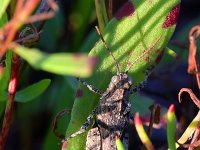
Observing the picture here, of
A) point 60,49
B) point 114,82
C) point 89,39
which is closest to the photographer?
point 114,82

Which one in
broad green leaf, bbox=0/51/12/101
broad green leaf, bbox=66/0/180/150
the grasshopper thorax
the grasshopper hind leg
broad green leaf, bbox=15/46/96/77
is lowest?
the grasshopper hind leg

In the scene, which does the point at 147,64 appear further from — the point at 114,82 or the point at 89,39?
the point at 89,39

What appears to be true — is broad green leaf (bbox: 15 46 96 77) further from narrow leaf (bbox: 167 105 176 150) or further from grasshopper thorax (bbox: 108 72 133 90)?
grasshopper thorax (bbox: 108 72 133 90)

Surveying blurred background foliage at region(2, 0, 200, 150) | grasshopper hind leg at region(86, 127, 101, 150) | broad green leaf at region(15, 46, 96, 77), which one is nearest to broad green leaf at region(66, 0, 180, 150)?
grasshopper hind leg at region(86, 127, 101, 150)

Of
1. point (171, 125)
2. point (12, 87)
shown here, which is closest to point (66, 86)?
point (12, 87)

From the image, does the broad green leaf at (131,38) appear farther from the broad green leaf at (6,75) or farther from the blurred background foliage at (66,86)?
the blurred background foliage at (66,86)

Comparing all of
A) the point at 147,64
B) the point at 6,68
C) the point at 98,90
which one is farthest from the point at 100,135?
the point at 6,68

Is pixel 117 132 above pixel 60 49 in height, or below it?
below
